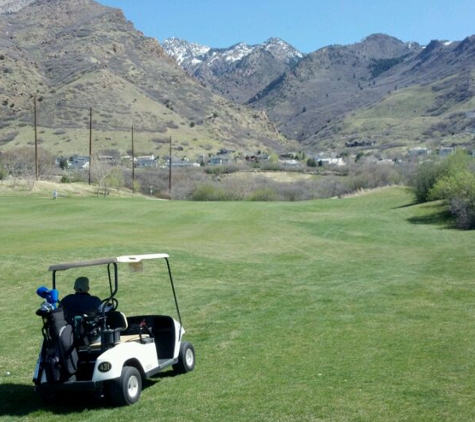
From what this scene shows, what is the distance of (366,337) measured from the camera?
14656mm

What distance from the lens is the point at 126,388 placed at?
10039 mm

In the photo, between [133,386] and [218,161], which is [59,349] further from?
[218,161]

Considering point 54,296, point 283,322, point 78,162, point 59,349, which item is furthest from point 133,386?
point 78,162

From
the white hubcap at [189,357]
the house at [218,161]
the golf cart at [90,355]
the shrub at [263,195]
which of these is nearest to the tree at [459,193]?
the shrub at [263,195]

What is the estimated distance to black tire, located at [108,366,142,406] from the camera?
9953 mm

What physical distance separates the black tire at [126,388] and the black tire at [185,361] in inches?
70.8

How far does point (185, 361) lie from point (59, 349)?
294cm

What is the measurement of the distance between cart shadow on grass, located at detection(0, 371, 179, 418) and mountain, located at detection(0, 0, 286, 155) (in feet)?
371

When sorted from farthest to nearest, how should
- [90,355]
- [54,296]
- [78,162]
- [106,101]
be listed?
[106,101], [78,162], [90,355], [54,296]

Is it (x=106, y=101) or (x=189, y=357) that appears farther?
(x=106, y=101)

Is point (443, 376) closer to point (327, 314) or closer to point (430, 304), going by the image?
point (327, 314)

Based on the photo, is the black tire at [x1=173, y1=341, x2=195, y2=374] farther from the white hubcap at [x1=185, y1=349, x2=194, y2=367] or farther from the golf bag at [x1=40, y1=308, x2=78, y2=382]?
the golf bag at [x1=40, y1=308, x2=78, y2=382]

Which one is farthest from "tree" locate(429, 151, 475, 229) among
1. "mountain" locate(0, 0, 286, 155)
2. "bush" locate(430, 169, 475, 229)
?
"mountain" locate(0, 0, 286, 155)

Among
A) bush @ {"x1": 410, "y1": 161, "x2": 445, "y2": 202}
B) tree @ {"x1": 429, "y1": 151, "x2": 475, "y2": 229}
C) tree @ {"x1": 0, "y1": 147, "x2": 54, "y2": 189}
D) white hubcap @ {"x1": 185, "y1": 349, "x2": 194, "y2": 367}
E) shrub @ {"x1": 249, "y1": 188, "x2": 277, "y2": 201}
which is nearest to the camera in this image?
white hubcap @ {"x1": 185, "y1": 349, "x2": 194, "y2": 367}
